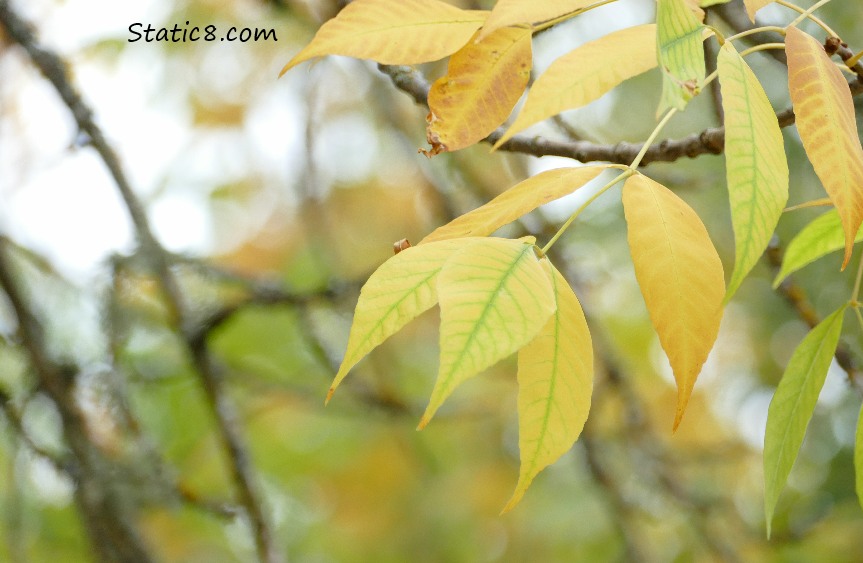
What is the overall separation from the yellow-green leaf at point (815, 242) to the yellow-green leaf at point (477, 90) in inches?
9.4

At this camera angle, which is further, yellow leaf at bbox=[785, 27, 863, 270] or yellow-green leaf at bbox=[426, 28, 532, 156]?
yellow-green leaf at bbox=[426, 28, 532, 156]

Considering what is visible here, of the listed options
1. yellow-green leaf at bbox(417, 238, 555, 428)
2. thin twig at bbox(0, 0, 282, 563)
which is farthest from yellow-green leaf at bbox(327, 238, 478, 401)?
thin twig at bbox(0, 0, 282, 563)

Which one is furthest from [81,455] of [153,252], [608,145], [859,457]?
[859,457]

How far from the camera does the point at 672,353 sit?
1.24ft

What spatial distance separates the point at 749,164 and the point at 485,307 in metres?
0.13

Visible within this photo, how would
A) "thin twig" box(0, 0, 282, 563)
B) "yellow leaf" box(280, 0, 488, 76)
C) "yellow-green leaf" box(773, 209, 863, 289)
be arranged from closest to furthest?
"yellow leaf" box(280, 0, 488, 76)
"yellow-green leaf" box(773, 209, 863, 289)
"thin twig" box(0, 0, 282, 563)

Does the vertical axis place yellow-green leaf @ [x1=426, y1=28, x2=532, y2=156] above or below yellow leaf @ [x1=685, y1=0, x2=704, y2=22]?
below

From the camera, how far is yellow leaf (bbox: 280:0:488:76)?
0.44 m

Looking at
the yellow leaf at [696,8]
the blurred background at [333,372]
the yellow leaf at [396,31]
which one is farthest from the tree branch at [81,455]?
the yellow leaf at [696,8]

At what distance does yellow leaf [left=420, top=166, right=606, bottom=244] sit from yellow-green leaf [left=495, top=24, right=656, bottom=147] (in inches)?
1.2

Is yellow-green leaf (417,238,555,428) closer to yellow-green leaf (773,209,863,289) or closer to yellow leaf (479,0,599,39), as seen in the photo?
yellow leaf (479,0,599,39)

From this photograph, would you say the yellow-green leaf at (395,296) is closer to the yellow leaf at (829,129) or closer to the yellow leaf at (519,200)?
the yellow leaf at (519,200)

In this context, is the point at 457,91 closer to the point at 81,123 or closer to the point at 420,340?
the point at 81,123

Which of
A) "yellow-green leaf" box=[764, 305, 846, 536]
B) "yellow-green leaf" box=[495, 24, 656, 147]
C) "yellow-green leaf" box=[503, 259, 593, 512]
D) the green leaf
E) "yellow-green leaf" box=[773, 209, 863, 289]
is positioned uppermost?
"yellow-green leaf" box=[495, 24, 656, 147]
